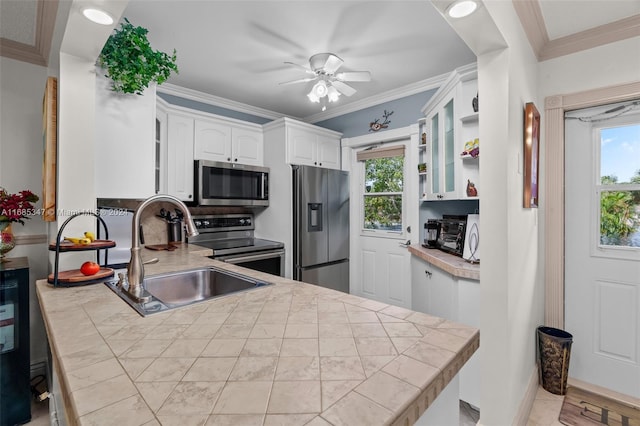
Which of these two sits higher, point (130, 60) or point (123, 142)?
point (130, 60)

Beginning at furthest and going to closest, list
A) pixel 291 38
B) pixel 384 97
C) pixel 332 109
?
1. pixel 332 109
2. pixel 384 97
3. pixel 291 38

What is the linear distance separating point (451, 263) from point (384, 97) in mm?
2124

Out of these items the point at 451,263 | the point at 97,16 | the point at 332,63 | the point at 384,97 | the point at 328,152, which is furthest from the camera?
the point at 328,152

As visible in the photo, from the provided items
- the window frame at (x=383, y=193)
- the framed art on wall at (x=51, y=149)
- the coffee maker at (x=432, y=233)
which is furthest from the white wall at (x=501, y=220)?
the framed art on wall at (x=51, y=149)

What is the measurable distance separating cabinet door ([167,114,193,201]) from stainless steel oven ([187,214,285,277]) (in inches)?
15.3

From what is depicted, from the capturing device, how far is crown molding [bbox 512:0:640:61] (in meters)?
1.78

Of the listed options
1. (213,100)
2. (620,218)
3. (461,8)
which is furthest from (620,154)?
(213,100)

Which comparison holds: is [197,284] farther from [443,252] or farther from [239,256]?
[443,252]

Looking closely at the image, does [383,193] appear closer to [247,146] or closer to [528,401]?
[247,146]

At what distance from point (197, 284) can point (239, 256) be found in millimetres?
1206

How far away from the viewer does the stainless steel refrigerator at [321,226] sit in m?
3.17

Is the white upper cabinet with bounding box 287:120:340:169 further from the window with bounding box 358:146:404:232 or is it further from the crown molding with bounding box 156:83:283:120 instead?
the crown molding with bounding box 156:83:283:120

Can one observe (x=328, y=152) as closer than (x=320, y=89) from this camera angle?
No

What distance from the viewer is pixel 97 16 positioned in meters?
1.25
